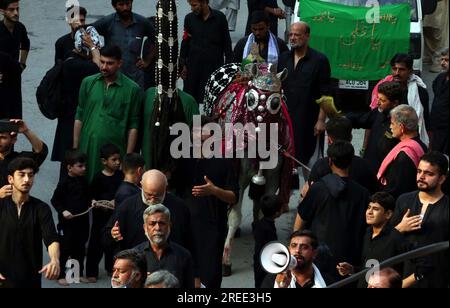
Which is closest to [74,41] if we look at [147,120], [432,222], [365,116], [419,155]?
[147,120]

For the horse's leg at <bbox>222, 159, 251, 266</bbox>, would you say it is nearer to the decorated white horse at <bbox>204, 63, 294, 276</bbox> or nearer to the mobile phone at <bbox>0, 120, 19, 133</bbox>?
the decorated white horse at <bbox>204, 63, 294, 276</bbox>

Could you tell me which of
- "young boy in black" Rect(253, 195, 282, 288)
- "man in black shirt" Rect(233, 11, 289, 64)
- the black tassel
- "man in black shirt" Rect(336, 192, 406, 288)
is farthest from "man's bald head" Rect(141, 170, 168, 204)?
"man in black shirt" Rect(233, 11, 289, 64)

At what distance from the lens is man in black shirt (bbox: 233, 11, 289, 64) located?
50.9 ft

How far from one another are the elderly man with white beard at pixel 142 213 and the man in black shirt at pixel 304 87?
3539 millimetres

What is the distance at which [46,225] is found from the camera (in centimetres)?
1141

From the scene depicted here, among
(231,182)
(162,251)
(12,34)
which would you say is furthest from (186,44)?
(162,251)

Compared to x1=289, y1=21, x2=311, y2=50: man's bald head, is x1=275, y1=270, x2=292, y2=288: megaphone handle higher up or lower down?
lower down

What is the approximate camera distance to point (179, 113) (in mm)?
13594

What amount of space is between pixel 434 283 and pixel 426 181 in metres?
0.84

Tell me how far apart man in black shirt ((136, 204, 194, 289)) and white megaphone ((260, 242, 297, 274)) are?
3.99 feet
